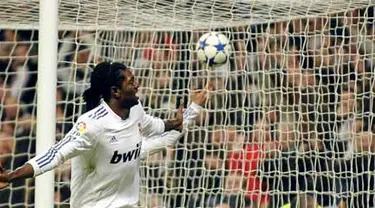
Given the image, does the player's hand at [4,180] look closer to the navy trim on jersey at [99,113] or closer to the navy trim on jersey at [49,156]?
the navy trim on jersey at [49,156]

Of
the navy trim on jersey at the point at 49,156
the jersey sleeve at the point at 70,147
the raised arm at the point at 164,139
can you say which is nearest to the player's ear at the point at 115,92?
the jersey sleeve at the point at 70,147

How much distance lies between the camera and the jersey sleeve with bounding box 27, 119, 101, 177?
A: 452cm

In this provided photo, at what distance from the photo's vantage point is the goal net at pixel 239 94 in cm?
684

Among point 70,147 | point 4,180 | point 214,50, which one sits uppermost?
point 214,50

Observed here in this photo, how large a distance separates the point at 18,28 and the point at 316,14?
196 cm

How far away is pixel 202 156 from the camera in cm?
729

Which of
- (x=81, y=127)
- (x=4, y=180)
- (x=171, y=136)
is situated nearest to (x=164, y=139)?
(x=171, y=136)

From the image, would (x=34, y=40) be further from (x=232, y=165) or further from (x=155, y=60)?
(x=232, y=165)

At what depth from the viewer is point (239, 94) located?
7.14 metres

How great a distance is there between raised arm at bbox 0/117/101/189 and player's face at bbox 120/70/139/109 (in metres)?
0.20

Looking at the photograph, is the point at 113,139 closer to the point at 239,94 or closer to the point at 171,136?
the point at 171,136

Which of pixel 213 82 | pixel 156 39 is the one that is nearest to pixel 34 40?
pixel 156 39

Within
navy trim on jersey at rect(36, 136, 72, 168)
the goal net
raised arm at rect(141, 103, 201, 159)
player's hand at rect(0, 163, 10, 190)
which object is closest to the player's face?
navy trim on jersey at rect(36, 136, 72, 168)

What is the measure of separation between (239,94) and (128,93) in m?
2.43
